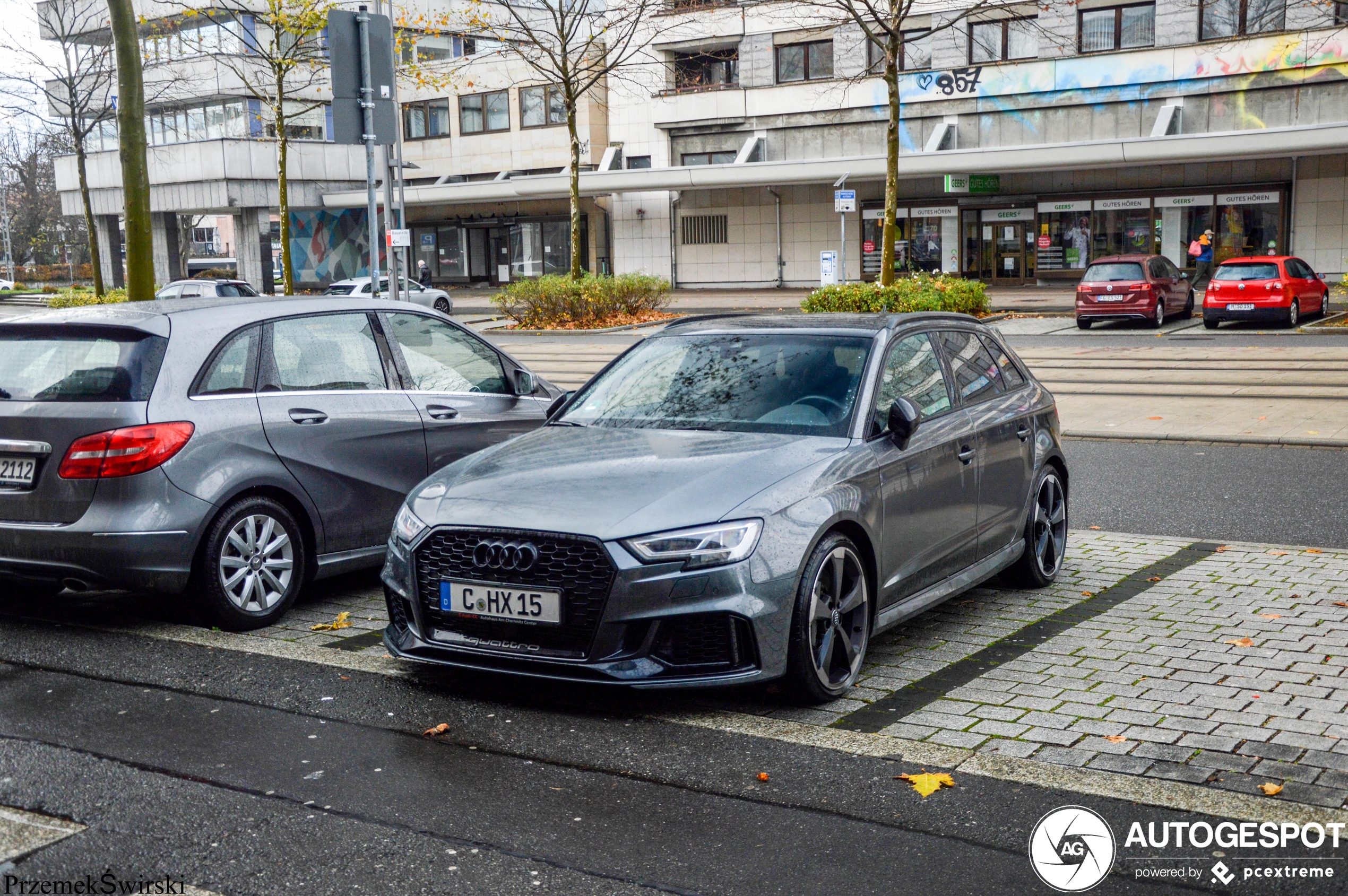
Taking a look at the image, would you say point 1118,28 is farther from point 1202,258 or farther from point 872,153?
point 1202,258

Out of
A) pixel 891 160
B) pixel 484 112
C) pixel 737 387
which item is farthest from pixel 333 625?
pixel 484 112

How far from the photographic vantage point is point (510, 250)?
2093 inches

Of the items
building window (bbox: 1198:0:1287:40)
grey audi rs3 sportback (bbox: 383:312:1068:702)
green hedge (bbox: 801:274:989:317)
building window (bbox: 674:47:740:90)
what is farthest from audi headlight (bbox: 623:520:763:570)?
building window (bbox: 674:47:740:90)

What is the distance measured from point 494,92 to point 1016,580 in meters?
49.2

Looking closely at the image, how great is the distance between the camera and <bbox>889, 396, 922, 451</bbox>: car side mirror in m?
5.52

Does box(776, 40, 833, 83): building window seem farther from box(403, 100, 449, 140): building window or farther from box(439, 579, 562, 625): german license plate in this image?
box(439, 579, 562, 625): german license plate

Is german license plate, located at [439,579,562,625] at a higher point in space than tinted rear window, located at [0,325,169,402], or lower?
lower

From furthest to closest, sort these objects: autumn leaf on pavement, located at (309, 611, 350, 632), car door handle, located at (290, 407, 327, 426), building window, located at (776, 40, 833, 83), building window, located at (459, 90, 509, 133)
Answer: building window, located at (459, 90, 509, 133) → building window, located at (776, 40, 833, 83) → car door handle, located at (290, 407, 327, 426) → autumn leaf on pavement, located at (309, 611, 350, 632)

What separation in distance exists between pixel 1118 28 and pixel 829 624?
3898 centimetres

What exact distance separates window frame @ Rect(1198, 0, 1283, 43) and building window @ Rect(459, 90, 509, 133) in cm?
2580

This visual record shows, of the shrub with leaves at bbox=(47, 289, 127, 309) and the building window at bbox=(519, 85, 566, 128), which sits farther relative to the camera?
the building window at bbox=(519, 85, 566, 128)

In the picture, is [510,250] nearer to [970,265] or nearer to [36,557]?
[970,265]

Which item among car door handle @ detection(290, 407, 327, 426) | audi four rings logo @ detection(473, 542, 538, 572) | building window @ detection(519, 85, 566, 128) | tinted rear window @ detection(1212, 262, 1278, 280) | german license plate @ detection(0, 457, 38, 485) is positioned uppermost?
building window @ detection(519, 85, 566, 128)

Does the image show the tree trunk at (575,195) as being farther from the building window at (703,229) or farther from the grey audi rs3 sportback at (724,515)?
the grey audi rs3 sportback at (724,515)
